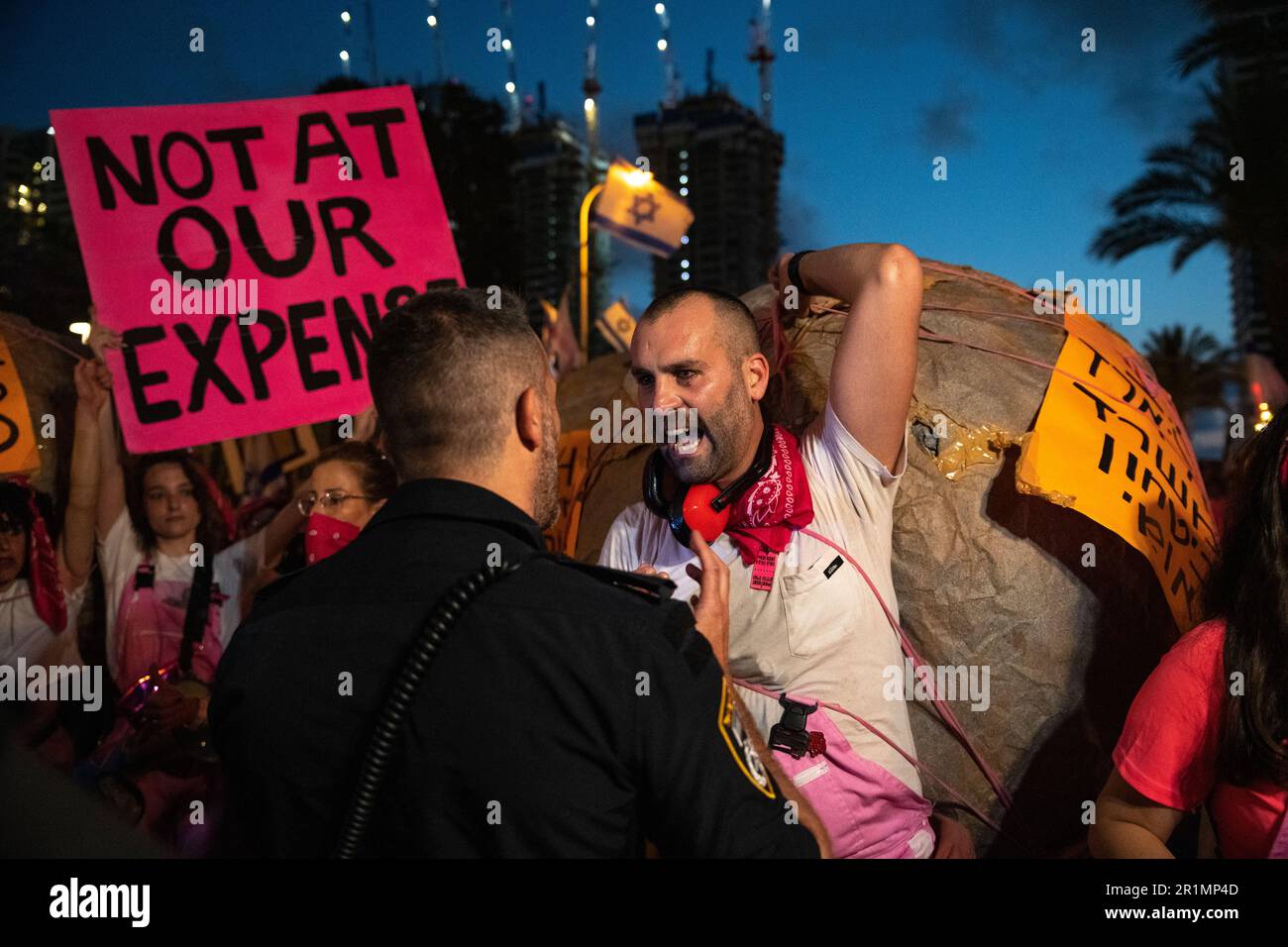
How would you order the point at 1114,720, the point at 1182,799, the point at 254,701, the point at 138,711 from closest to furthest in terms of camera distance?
the point at 254,701, the point at 1182,799, the point at 1114,720, the point at 138,711

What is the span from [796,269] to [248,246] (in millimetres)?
2190

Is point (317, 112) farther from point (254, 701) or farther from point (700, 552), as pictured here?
point (254, 701)

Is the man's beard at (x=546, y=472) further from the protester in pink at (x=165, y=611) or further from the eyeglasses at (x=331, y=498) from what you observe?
the protester in pink at (x=165, y=611)

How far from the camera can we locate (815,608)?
2510mm

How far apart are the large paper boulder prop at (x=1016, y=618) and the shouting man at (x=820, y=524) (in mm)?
168

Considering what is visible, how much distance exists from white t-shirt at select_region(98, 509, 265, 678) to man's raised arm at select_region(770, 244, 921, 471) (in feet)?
8.58

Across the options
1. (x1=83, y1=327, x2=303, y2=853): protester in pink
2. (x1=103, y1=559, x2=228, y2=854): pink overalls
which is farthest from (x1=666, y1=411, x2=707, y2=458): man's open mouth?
(x1=103, y1=559, x2=228, y2=854): pink overalls

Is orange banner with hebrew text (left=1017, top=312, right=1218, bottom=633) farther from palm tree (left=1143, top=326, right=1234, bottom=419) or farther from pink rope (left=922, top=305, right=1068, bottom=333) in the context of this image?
palm tree (left=1143, top=326, right=1234, bottom=419)

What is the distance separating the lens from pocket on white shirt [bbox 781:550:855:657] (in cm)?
250

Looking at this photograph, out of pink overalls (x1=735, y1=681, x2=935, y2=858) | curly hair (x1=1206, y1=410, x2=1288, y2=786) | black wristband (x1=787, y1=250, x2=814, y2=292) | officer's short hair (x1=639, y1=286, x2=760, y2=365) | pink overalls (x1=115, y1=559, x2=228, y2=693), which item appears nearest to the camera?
curly hair (x1=1206, y1=410, x2=1288, y2=786)

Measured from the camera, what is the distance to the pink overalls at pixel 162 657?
11.5 feet

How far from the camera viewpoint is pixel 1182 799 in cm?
212
